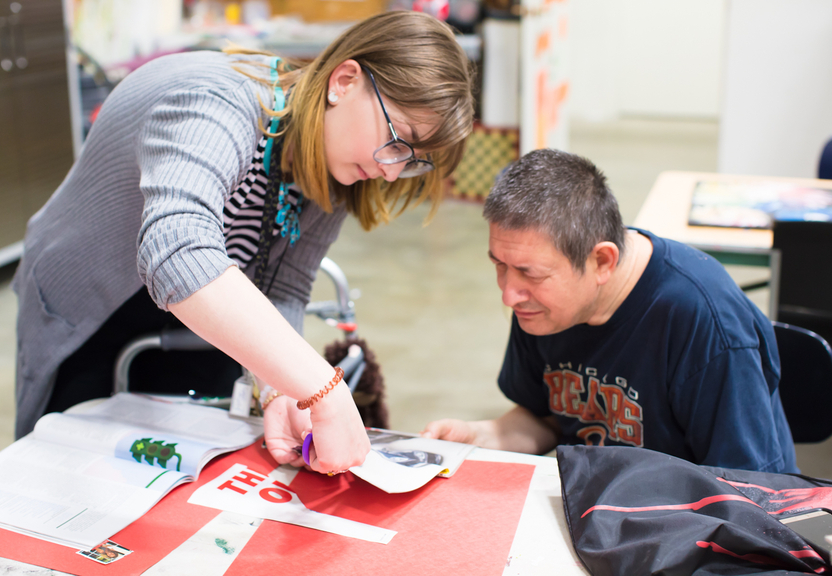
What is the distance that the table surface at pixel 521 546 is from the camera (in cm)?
91

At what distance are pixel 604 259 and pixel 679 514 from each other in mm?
463

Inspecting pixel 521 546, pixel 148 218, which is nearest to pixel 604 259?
pixel 521 546

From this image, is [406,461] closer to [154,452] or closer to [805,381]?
[154,452]

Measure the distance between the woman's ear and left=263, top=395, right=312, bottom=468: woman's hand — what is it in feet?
1.55

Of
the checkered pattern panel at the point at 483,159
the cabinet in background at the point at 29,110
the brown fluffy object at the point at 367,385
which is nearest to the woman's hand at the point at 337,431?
the brown fluffy object at the point at 367,385

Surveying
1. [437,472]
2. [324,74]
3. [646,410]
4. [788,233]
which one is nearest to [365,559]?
[437,472]

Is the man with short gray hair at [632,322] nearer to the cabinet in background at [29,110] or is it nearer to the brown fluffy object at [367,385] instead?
the brown fluffy object at [367,385]

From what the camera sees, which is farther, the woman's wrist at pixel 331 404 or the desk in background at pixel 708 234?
the desk in background at pixel 708 234

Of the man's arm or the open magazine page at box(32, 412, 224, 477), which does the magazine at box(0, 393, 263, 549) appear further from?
the man's arm

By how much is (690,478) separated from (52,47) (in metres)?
4.21

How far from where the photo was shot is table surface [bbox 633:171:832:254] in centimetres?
219

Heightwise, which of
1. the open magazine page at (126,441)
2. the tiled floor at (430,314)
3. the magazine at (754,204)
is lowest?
the tiled floor at (430,314)

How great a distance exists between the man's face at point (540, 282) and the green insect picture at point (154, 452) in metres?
0.58

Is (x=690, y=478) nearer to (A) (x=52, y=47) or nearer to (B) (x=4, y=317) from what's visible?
(B) (x=4, y=317)
